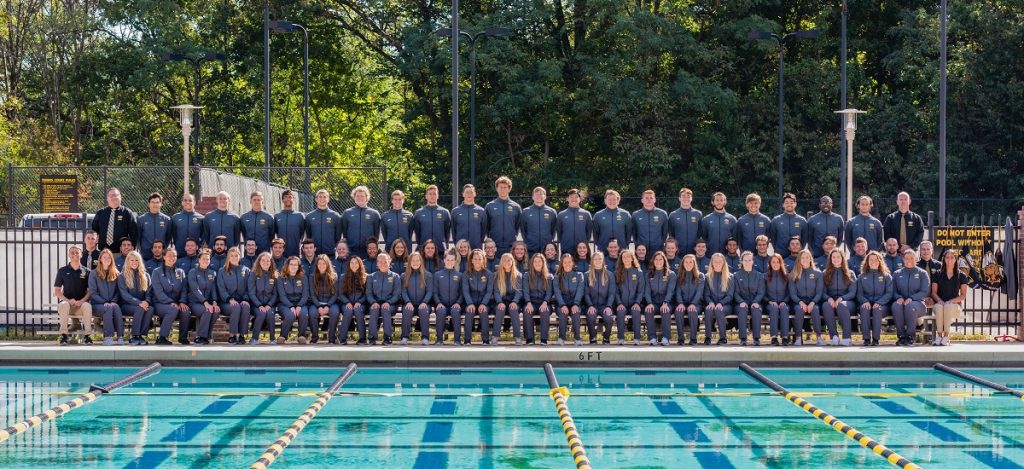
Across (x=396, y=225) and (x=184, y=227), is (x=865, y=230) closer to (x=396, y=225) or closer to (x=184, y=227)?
(x=396, y=225)

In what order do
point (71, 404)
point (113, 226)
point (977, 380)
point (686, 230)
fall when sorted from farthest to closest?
point (686, 230), point (113, 226), point (977, 380), point (71, 404)

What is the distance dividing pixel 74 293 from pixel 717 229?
26.1 feet

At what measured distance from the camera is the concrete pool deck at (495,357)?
45.9 ft

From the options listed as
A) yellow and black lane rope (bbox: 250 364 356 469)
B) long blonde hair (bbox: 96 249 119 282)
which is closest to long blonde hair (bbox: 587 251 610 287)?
yellow and black lane rope (bbox: 250 364 356 469)

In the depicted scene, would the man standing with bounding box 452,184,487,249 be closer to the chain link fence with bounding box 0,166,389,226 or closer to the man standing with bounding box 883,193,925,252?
the man standing with bounding box 883,193,925,252

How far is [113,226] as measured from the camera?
15438 millimetres

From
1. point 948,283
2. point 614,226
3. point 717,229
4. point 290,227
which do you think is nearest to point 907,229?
point 948,283

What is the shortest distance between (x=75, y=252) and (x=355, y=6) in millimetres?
33954

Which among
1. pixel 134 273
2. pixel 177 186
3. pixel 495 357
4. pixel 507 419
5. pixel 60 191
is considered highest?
pixel 177 186

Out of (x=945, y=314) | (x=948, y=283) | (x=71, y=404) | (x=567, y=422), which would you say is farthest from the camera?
(x=948, y=283)

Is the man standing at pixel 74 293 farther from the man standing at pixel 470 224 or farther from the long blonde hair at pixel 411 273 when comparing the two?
the man standing at pixel 470 224

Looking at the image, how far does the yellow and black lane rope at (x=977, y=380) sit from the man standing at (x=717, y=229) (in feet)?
10.2

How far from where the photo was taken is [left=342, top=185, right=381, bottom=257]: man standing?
15602 mm

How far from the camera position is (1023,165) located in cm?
4128
